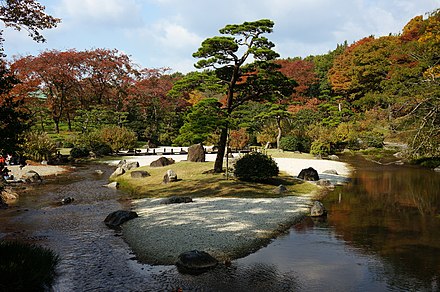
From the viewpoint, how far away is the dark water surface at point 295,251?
20.6ft

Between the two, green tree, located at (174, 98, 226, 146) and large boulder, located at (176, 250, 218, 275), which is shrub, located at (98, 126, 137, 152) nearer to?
green tree, located at (174, 98, 226, 146)

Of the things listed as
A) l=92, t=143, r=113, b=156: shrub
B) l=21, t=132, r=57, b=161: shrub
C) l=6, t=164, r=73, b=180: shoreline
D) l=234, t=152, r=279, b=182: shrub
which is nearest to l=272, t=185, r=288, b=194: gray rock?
l=234, t=152, r=279, b=182: shrub

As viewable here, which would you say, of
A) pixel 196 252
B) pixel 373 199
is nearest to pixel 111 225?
pixel 196 252

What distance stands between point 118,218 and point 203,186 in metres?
5.51

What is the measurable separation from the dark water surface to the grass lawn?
1716 millimetres

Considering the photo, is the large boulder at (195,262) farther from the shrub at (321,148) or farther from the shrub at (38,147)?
the shrub at (321,148)

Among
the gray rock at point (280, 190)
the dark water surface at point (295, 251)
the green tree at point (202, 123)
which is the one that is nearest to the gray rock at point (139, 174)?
the dark water surface at point (295, 251)

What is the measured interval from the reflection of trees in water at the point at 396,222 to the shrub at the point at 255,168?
9.43 feet

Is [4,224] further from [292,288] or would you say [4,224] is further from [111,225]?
[292,288]

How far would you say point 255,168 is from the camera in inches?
614

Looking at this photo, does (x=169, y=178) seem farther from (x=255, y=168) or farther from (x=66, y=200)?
(x=66, y=200)

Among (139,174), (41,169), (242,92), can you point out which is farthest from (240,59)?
(41,169)

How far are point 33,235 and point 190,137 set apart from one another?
7005 millimetres

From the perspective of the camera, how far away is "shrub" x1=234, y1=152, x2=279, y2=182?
15594 millimetres
